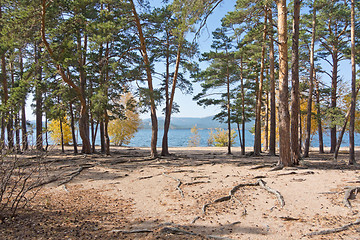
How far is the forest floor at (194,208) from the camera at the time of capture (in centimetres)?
371

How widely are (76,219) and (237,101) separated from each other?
53.2 ft

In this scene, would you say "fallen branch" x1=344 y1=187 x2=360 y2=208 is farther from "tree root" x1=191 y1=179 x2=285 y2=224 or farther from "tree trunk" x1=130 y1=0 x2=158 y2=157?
"tree trunk" x1=130 y1=0 x2=158 y2=157

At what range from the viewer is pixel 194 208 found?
4941mm

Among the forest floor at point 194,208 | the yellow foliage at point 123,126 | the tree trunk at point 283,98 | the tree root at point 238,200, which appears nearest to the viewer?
the forest floor at point 194,208

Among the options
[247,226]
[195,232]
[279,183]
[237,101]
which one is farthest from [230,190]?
[237,101]

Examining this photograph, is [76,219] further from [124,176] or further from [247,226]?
[124,176]

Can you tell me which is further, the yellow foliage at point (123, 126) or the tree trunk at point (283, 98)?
the yellow foliage at point (123, 126)

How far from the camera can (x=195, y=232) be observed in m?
3.77

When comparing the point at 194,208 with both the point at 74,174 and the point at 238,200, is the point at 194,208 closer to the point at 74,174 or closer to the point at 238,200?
the point at 238,200

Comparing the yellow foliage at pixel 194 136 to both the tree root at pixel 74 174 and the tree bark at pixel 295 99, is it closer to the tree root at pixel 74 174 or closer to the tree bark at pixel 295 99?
the tree root at pixel 74 174

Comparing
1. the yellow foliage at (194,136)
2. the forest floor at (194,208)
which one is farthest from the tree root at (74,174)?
the yellow foliage at (194,136)

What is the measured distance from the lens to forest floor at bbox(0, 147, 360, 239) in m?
3.71

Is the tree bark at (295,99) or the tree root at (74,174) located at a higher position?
the tree bark at (295,99)

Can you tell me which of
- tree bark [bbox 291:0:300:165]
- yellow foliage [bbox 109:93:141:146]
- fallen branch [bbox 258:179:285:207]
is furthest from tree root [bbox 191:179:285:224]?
yellow foliage [bbox 109:93:141:146]
